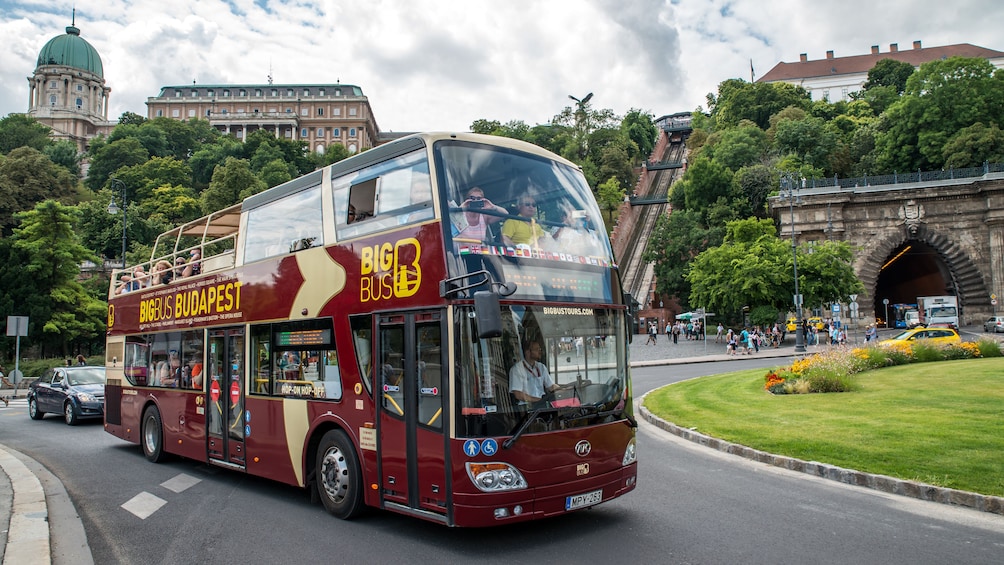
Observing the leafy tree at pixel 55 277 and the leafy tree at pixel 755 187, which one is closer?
the leafy tree at pixel 55 277

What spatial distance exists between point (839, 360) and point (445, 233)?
1718 centimetres

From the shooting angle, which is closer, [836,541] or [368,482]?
[836,541]

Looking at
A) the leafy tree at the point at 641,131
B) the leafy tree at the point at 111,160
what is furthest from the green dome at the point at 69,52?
the leafy tree at the point at 641,131

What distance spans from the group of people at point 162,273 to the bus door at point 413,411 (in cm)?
623

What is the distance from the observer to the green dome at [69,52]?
493 ft

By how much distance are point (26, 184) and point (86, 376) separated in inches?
3032

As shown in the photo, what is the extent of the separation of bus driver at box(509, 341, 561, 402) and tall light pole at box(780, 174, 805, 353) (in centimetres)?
3551

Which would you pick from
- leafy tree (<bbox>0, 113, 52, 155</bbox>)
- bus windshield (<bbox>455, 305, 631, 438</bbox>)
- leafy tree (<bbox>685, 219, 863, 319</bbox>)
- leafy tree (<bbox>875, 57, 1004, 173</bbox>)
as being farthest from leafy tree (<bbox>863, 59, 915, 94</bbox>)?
leafy tree (<bbox>0, 113, 52, 155</bbox>)

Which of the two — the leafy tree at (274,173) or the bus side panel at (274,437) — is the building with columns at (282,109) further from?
the bus side panel at (274,437)

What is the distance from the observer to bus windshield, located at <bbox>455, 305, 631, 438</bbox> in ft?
20.8

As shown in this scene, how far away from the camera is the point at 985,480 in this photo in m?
8.58

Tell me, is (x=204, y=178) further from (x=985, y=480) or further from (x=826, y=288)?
(x=985, y=480)

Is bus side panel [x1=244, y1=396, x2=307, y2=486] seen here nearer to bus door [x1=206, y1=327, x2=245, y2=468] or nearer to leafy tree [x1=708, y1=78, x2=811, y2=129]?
bus door [x1=206, y1=327, x2=245, y2=468]

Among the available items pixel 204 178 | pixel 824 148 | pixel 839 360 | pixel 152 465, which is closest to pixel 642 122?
pixel 824 148
